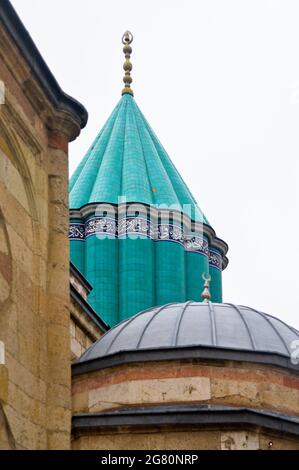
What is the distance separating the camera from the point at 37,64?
8.98m

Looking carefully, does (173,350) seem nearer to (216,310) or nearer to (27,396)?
(216,310)

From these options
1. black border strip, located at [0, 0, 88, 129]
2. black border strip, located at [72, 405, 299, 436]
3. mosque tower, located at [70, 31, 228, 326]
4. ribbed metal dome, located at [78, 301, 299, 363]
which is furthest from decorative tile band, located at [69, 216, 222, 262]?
black border strip, located at [0, 0, 88, 129]

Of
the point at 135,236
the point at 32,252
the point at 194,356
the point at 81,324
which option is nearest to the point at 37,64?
the point at 32,252

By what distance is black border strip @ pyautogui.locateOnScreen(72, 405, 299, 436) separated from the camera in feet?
42.5

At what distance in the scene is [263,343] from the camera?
1488cm

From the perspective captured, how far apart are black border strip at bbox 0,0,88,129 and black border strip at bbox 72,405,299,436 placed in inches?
190

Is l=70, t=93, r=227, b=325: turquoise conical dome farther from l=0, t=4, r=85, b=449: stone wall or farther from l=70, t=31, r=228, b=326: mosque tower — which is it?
l=0, t=4, r=85, b=449: stone wall

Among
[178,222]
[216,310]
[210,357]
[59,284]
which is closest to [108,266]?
[178,222]

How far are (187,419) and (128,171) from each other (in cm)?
1535

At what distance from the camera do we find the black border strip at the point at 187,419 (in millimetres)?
12961

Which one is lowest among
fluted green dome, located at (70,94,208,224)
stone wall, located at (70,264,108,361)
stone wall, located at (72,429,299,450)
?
stone wall, located at (72,429,299,450)

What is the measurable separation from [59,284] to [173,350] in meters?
5.48

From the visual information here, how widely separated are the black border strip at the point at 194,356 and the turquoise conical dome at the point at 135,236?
36.4 feet
